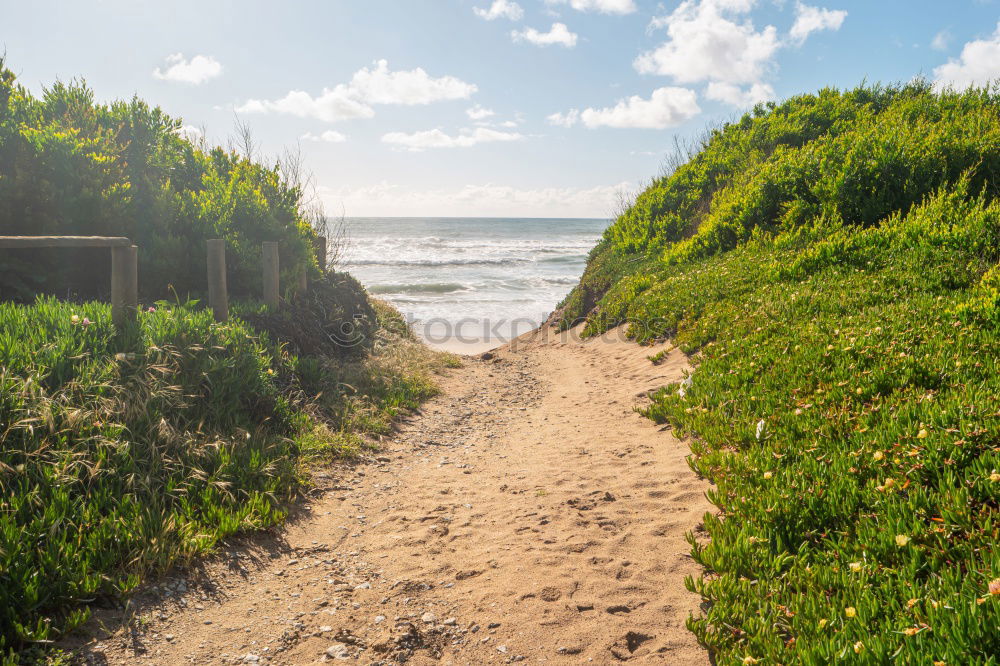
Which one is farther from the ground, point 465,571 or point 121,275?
point 121,275

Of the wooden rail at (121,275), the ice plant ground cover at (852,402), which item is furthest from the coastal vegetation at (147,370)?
the ice plant ground cover at (852,402)

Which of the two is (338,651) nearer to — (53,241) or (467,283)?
(53,241)

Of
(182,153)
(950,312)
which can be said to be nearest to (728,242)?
(950,312)

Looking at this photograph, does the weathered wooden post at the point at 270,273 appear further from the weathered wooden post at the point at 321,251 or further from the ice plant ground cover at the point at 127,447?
the weathered wooden post at the point at 321,251

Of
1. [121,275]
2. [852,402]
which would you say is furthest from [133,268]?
[852,402]

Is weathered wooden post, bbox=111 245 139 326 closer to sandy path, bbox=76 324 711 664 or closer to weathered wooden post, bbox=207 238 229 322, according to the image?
weathered wooden post, bbox=207 238 229 322

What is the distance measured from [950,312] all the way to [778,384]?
1.97m

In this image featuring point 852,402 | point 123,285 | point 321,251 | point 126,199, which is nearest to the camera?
point 852,402

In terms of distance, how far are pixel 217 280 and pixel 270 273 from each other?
5.39 ft

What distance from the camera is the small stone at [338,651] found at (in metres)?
3.24

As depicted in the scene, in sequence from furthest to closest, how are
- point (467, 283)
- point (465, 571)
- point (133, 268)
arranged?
point (467, 283) → point (133, 268) → point (465, 571)

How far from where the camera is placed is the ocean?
19.4 m

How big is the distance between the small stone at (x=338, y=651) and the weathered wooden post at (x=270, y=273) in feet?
22.5

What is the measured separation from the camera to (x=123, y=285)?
18.8ft
